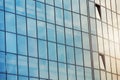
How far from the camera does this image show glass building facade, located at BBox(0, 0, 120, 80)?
138ft

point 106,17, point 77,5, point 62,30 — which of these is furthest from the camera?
point 106,17

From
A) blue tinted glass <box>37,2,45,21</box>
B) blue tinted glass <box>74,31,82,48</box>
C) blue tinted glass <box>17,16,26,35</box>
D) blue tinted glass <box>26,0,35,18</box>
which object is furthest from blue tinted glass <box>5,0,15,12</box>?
blue tinted glass <box>74,31,82,48</box>

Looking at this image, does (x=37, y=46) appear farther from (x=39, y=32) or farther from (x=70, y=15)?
(x=70, y=15)

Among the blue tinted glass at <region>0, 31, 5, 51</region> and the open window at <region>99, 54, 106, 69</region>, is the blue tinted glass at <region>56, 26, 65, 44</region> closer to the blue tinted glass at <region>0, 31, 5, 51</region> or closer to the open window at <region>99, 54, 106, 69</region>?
the open window at <region>99, 54, 106, 69</region>

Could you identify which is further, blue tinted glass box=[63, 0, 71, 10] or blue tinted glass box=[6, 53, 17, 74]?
blue tinted glass box=[63, 0, 71, 10]

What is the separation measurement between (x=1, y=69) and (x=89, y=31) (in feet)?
52.6

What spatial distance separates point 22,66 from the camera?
4231 centimetres

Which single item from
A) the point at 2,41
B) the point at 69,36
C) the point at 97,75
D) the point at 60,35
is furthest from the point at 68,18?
the point at 2,41

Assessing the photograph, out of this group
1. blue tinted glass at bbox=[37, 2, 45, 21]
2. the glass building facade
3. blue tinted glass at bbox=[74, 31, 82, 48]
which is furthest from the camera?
blue tinted glass at bbox=[74, 31, 82, 48]

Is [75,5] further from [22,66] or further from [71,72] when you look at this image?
[22,66]

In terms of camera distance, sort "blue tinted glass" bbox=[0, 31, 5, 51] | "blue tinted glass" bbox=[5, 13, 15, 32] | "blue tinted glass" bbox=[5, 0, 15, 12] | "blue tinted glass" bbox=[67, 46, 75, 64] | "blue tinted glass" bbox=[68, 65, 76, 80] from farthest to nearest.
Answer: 1. "blue tinted glass" bbox=[67, 46, 75, 64]
2. "blue tinted glass" bbox=[68, 65, 76, 80]
3. "blue tinted glass" bbox=[5, 0, 15, 12]
4. "blue tinted glass" bbox=[5, 13, 15, 32]
5. "blue tinted glass" bbox=[0, 31, 5, 51]

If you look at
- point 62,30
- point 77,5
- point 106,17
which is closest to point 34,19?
point 62,30

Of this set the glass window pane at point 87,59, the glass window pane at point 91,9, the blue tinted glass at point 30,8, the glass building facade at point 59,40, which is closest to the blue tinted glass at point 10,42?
the glass building facade at point 59,40

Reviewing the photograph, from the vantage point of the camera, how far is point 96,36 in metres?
54.3
